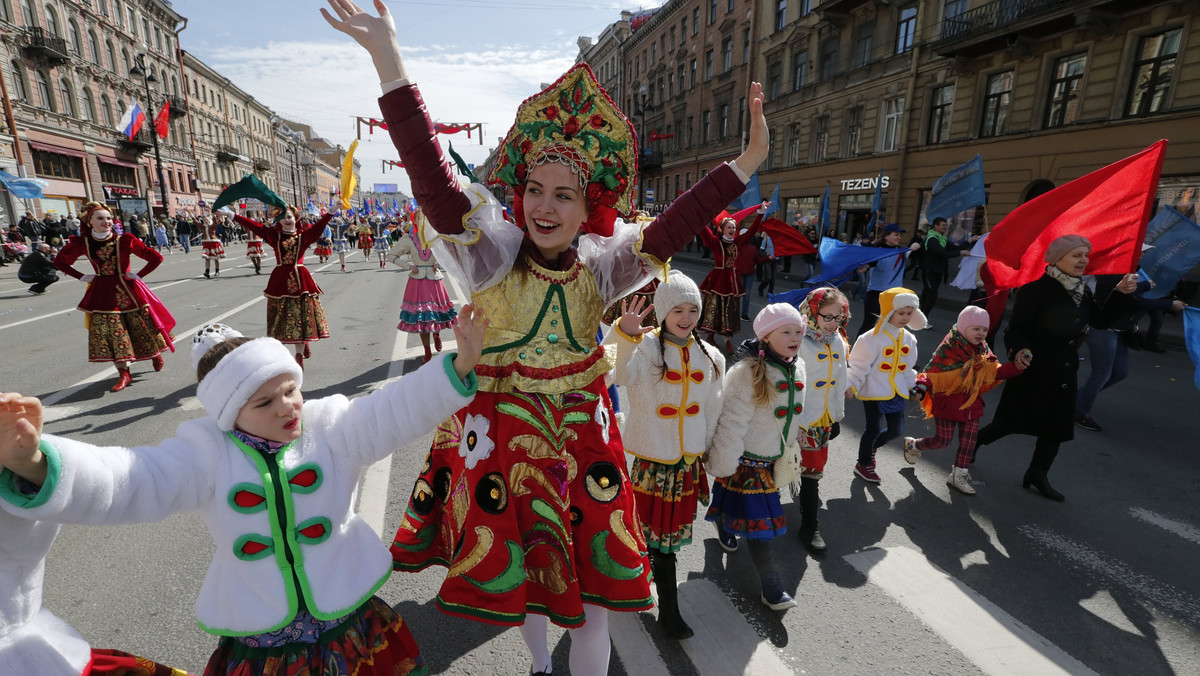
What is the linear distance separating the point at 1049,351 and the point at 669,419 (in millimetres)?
3130

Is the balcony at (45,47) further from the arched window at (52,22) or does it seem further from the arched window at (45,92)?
the arched window at (52,22)

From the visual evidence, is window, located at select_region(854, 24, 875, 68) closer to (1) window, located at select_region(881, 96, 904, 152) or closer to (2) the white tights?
(1) window, located at select_region(881, 96, 904, 152)

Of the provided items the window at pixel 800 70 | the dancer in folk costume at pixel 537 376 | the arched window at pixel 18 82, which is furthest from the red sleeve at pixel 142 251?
the arched window at pixel 18 82

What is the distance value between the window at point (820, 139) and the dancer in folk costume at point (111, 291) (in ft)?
79.0

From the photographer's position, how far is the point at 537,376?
1.92 meters

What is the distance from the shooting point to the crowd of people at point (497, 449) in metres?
1.45

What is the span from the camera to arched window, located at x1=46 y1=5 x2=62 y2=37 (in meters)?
29.9

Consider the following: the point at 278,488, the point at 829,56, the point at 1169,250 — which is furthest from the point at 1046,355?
the point at 829,56

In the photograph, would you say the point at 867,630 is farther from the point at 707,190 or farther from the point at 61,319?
the point at 61,319

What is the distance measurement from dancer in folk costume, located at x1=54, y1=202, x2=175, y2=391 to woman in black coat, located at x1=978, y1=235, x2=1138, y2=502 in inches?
324

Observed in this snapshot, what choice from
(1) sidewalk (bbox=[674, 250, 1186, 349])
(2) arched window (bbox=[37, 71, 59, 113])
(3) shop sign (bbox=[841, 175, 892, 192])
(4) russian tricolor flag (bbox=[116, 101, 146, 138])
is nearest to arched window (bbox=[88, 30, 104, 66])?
(2) arched window (bbox=[37, 71, 59, 113])

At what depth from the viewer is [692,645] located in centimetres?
257

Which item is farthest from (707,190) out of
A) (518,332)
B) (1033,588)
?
A: (1033,588)

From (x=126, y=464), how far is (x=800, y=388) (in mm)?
2771
